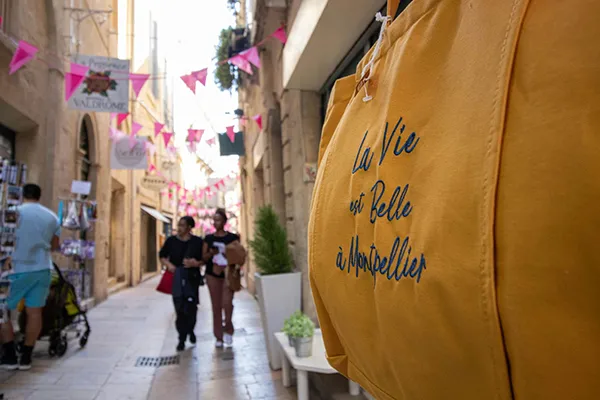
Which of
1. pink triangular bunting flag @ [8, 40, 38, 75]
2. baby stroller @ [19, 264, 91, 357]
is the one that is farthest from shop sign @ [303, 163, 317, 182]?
pink triangular bunting flag @ [8, 40, 38, 75]

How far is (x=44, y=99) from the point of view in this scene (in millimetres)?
6910

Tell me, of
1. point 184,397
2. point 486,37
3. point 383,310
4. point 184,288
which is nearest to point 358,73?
point 486,37

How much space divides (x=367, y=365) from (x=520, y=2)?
0.58m

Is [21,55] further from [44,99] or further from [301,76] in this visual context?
[301,76]

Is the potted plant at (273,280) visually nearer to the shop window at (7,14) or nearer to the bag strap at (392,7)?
the bag strap at (392,7)

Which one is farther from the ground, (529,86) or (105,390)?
(529,86)

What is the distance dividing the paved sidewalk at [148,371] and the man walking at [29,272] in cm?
26

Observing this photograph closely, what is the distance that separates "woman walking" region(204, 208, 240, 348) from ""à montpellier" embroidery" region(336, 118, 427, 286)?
460 cm

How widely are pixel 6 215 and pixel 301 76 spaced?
3344 millimetres

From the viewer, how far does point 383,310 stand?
604 millimetres

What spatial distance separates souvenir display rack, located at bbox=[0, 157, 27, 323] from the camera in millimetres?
4090

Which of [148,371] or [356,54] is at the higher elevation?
[356,54]

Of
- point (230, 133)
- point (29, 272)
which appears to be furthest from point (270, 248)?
point (230, 133)

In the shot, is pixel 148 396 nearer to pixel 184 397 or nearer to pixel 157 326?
pixel 184 397
